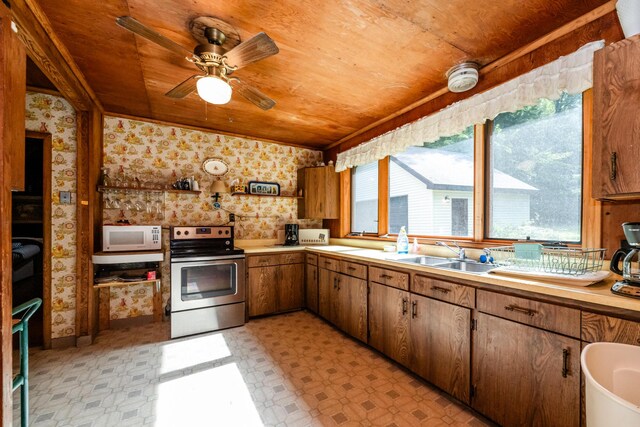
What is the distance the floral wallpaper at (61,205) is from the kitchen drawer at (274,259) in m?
1.76

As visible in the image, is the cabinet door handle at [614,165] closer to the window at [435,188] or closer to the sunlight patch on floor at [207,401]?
the window at [435,188]

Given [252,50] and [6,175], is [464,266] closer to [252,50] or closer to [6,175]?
[252,50]

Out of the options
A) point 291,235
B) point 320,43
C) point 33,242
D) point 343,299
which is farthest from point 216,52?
point 33,242

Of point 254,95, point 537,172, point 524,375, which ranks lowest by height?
point 524,375

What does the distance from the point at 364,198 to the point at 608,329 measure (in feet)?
9.28

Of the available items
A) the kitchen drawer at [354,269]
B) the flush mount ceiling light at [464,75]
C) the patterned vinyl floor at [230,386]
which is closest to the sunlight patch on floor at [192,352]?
the patterned vinyl floor at [230,386]

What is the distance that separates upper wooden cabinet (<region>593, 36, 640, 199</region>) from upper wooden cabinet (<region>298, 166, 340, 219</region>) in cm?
290

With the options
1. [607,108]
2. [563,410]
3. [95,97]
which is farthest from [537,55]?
[95,97]

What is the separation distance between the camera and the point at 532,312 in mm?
1386

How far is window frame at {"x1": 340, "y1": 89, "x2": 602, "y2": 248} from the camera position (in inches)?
64.7

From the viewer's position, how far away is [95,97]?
273cm

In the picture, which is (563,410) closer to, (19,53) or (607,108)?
(607,108)

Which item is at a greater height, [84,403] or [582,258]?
[582,258]

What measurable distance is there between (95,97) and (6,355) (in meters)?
2.64
